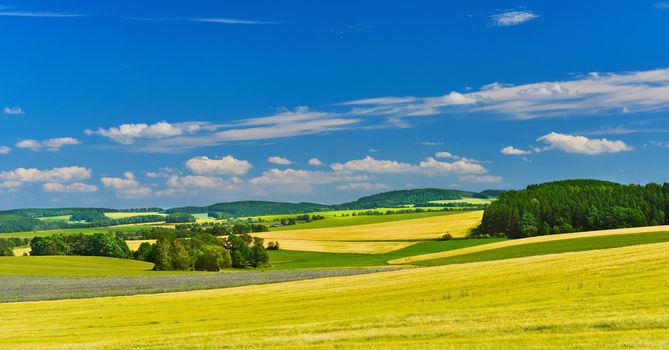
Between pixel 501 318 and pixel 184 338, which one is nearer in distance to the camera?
pixel 501 318

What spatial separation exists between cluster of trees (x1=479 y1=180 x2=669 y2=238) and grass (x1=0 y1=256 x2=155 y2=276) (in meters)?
79.1

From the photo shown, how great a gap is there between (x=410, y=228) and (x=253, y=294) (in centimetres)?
11867

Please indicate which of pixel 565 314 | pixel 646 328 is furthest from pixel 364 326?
pixel 646 328

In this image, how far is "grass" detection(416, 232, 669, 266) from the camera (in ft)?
266

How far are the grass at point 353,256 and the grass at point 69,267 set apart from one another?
26.8 meters

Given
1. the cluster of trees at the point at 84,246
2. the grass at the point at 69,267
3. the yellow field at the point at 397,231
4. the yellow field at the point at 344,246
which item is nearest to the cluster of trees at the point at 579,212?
the yellow field at the point at 397,231

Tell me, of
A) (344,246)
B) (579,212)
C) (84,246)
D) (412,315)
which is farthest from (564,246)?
(84,246)

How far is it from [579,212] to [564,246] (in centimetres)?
5504

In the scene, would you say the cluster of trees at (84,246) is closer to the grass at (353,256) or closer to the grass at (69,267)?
the grass at (69,267)

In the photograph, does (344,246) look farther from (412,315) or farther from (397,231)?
(412,315)

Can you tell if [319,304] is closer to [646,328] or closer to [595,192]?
[646,328]

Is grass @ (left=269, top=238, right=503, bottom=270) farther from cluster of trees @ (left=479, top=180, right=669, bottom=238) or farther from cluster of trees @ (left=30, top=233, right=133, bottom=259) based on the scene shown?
cluster of trees @ (left=30, top=233, right=133, bottom=259)

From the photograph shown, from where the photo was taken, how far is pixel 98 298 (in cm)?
5397

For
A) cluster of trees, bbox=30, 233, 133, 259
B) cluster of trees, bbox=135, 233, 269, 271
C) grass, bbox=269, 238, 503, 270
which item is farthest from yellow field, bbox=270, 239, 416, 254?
cluster of trees, bbox=30, 233, 133, 259
